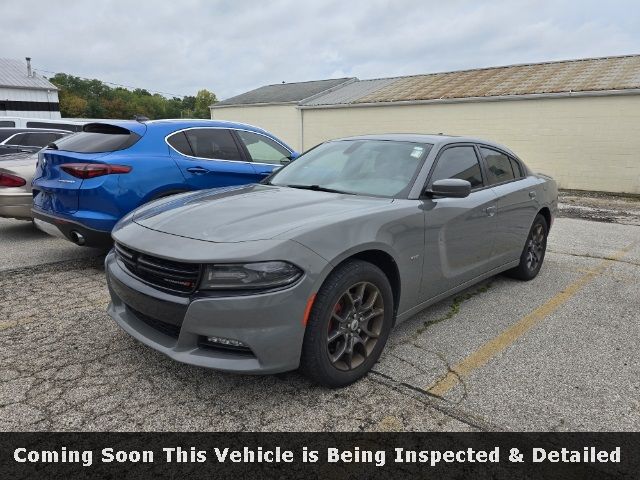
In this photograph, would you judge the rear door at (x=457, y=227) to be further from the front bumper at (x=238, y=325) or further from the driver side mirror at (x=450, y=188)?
the front bumper at (x=238, y=325)

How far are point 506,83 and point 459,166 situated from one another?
15762 millimetres

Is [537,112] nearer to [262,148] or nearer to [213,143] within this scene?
[262,148]

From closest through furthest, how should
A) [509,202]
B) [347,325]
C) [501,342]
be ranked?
[347,325] < [501,342] < [509,202]

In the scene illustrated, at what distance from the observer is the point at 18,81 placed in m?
42.0

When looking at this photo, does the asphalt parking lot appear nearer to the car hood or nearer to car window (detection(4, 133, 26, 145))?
the car hood

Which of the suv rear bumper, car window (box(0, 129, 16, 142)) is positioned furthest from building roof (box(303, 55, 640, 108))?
the suv rear bumper

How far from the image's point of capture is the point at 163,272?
2.54 m

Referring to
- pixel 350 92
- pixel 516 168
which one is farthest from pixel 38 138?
pixel 350 92

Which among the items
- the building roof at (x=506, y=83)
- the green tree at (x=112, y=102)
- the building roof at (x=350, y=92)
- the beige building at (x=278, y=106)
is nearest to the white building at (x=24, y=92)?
the green tree at (x=112, y=102)

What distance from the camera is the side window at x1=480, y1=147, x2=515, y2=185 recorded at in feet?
Answer: 14.4

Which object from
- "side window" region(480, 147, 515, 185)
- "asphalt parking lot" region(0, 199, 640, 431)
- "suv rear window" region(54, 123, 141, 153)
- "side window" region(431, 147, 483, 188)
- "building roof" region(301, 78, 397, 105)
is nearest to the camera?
"asphalt parking lot" region(0, 199, 640, 431)

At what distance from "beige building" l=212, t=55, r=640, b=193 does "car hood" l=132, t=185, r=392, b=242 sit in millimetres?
14371

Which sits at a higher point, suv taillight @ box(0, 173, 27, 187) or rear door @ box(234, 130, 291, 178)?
rear door @ box(234, 130, 291, 178)

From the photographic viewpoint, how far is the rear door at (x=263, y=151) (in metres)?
5.84
